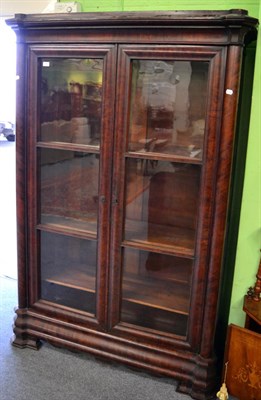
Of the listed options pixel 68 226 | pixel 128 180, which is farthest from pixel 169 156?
pixel 68 226

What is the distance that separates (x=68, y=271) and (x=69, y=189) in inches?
18.8

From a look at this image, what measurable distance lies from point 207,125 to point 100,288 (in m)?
0.98

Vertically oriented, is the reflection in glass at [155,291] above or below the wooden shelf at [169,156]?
below

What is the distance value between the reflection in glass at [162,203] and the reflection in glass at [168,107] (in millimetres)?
95

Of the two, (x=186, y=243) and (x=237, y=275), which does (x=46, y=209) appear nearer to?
(x=186, y=243)

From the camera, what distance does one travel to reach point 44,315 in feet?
7.32

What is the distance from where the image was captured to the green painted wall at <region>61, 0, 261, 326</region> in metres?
1.83

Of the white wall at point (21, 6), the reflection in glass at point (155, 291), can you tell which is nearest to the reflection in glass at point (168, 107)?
the reflection in glass at point (155, 291)

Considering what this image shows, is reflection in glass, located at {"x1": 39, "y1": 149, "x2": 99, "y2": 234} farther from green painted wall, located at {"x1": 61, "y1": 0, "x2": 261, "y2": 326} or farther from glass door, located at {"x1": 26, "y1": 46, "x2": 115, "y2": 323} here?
green painted wall, located at {"x1": 61, "y1": 0, "x2": 261, "y2": 326}

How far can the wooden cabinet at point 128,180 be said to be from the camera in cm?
172

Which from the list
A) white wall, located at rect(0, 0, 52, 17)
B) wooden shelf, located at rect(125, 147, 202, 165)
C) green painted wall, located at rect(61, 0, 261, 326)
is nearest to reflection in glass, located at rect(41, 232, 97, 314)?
wooden shelf, located at rect(125, 147, 202, 165)

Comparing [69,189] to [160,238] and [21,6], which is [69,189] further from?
[21,6]

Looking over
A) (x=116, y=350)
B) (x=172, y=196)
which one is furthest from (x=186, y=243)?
(x=116, y=350)

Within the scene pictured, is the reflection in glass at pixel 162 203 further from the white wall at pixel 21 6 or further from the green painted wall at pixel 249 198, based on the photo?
the white wall at pixel 21 6
